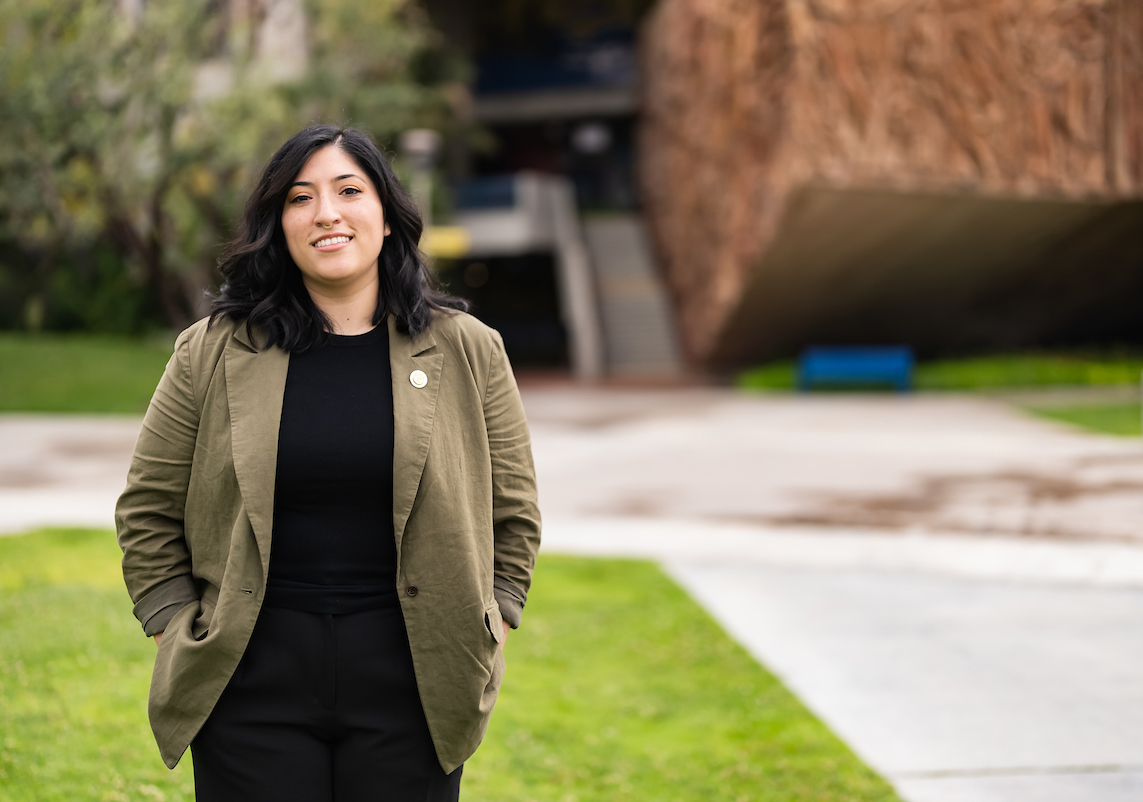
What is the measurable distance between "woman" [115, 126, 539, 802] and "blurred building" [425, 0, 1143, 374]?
14367 mm

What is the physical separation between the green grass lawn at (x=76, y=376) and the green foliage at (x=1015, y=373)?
11.5m

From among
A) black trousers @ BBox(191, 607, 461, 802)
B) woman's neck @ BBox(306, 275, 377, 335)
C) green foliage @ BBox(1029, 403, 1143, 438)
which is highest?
woman's neck @ BBox(306, 275, 377, 335)

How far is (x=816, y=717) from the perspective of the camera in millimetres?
4512

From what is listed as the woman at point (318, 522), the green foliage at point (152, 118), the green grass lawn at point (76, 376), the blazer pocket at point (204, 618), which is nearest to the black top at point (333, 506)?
the woman at point (318, 522)

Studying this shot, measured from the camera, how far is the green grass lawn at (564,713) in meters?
3.85

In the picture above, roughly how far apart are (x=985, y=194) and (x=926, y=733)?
1413 centimetres

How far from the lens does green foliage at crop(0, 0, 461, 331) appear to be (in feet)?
57.3

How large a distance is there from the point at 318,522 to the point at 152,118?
19.0 metres

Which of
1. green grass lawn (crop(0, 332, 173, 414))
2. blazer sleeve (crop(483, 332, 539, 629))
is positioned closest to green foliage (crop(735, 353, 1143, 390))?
green grass lawn (crop(0, 332, 173, 414))

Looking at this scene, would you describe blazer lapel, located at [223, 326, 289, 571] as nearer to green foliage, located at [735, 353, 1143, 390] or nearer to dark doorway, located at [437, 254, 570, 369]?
green foliage, located at [735, 353, 1143, 390]

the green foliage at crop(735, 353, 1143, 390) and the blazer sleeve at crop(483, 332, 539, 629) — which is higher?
the blazer sleeve at crop(483, 332, 539, 629)

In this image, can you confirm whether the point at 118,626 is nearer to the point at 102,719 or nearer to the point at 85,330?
the point at 102,719

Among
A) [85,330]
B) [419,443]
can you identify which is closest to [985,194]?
[419,443]

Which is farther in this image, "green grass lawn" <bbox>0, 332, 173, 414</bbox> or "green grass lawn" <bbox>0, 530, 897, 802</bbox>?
"green grass lawn" <bbox>0, 332, 173, 414</bbox>
